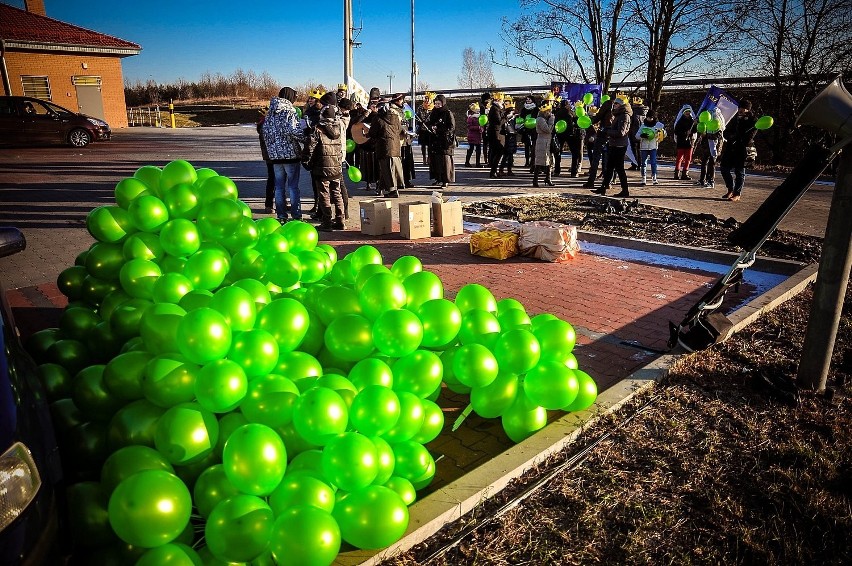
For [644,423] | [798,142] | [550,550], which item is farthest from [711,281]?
[798,142]

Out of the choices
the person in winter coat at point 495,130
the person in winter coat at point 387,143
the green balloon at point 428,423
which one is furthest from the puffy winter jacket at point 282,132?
the person in winter coat at point 495,130

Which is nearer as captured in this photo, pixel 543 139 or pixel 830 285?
pixel 830 285

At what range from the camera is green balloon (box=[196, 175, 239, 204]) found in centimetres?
415

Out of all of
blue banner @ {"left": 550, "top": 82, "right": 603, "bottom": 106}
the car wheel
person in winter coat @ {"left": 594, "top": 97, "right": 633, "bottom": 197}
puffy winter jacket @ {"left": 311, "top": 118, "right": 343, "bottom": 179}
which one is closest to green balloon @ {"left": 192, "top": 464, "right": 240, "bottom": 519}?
puffy winter jacket @ {"left": 311, "top": 118, "right": 343, "bottom": 179}

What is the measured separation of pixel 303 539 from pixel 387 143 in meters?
10.4

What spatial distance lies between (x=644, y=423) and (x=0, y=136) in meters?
25.1

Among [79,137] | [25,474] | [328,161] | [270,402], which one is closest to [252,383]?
[270,402]

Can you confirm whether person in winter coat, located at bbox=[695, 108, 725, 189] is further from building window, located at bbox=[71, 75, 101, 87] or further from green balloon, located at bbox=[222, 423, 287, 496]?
building window, located at bbox=[71, 75, 101, 87]

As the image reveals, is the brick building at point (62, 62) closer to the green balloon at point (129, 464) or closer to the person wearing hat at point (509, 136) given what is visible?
the person wearing hat at point (509, 136)

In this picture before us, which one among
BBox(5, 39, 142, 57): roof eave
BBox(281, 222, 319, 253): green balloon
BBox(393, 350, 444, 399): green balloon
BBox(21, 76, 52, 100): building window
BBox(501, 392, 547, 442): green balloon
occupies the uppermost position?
BBox(5, 39, 142, 57): roof eave

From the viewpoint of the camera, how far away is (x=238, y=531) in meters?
2.15

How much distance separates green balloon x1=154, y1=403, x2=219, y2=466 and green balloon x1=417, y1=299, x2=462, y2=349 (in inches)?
48.5

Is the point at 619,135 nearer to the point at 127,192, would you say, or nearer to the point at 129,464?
the point at 127,192

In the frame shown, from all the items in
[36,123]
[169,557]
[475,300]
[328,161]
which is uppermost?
[36,123]
